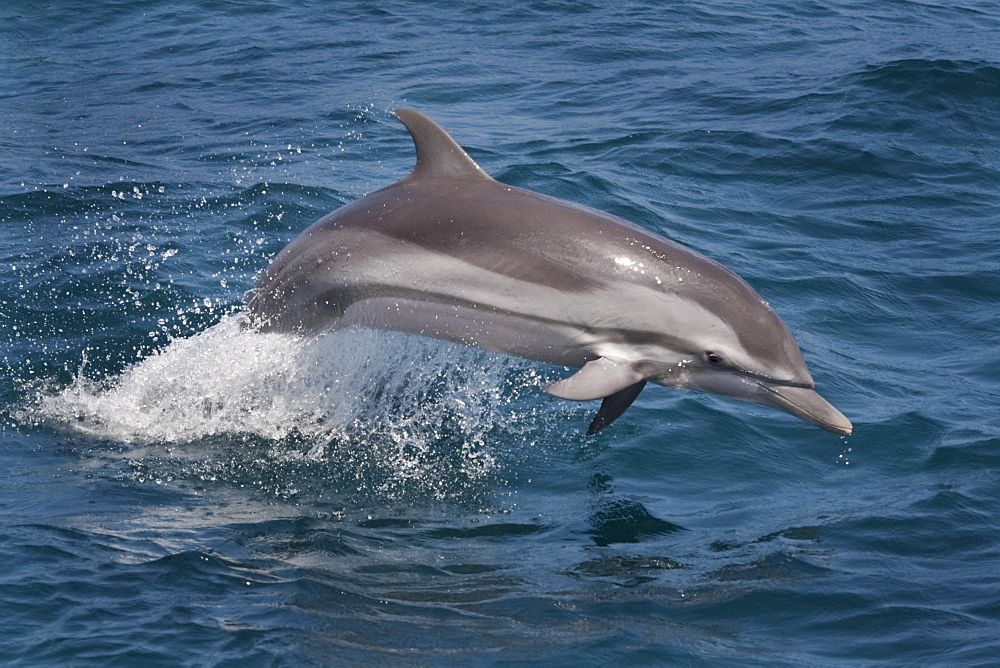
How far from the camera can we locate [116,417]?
8.04 m

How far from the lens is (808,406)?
664 cm

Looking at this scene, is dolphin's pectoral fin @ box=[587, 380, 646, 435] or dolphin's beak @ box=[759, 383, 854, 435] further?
dolphin's pectoral fin @ box=[587, 380, 646, 435]

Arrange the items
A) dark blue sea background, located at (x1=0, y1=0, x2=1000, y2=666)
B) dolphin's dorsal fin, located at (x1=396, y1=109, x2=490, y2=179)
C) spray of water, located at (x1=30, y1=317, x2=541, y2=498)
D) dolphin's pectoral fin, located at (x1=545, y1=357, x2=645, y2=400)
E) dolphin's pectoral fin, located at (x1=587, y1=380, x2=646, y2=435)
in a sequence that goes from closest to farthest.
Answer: dark blue sea background, located at (x1=0, y1=0, x2=1000, y2=666) → dolphin's pectoral fin, located at (x1=545, y1=357, x2=645, y2=400) → dolphin's pectoral fin, located at (x1=587, y1=380, x2=646, y2=435) → dolphin's dorsal fin, located at (x1=396, y1=109, x2=490, y2=179) → spray of water, located at (x1=30, y1=317, x2=541, y2=498)

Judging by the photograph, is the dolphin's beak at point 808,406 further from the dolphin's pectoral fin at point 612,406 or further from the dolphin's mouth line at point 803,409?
the dolphin's pectoral fin at point 612,406

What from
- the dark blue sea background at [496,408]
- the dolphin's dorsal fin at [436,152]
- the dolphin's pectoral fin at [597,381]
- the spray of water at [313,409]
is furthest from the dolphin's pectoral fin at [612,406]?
the dolphin's dorsal fin at [436,152]

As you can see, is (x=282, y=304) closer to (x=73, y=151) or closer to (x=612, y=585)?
(x=612, y=585)

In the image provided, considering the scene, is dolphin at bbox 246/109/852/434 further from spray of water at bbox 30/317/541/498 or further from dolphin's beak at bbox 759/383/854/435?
spray of water at bbox 30/317/541/498

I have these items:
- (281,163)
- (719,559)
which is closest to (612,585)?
(719,559)

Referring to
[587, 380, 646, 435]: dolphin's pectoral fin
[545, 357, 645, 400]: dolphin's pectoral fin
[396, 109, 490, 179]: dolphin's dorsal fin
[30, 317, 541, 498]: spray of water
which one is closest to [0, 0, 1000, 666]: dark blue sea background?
[30, 317, 541, 498]: spray of water

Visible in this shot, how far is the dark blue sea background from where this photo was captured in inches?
220

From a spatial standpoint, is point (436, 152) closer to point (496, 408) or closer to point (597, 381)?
point (597, 381)

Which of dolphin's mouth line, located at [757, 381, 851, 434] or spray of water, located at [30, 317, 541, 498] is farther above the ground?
dolphin's mouth line, located at [757, 381, 851, 434]

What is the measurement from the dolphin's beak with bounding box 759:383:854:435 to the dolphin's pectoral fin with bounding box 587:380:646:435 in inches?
29.7

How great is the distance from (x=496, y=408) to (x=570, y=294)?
1.92 meters
